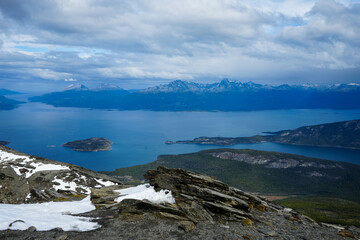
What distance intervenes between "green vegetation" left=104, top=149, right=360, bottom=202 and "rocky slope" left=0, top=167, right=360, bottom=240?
115834 millimetres

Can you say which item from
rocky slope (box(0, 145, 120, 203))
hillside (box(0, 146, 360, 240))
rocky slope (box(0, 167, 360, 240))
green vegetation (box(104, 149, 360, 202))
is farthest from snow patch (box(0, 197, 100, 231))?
green vegetation (box(104, 149, 360, 202))

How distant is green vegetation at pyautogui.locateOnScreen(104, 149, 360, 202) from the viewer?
13788cm

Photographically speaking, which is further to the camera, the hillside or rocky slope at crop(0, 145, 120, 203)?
rocky slope at crop(0, 145, 120, 203)

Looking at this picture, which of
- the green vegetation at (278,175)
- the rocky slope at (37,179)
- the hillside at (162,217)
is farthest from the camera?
the green vegetation at (278,175)

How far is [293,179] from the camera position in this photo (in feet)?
512

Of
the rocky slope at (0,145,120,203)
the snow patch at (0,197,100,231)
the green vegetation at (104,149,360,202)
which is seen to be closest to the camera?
the snow patch at (0,197,100,231)

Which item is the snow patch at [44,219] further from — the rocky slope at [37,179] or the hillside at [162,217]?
the rocky slope at [37,179]

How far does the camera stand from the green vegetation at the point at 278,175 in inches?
5428

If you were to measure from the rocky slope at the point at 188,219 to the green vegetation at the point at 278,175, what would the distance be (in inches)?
4560

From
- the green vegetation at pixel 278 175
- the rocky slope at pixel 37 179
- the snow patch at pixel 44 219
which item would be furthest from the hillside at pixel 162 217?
the green vegetation at pixel 278 175

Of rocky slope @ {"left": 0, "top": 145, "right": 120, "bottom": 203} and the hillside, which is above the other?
the hillside

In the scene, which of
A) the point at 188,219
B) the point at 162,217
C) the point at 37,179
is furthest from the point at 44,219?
the point at 37,179

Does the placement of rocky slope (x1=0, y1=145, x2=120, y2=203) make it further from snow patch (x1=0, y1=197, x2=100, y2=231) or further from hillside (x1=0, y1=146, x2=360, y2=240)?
snow patch (x1=0, y1=197, x2=100, y2=231)

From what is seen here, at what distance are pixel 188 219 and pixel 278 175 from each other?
156214 millimetres
